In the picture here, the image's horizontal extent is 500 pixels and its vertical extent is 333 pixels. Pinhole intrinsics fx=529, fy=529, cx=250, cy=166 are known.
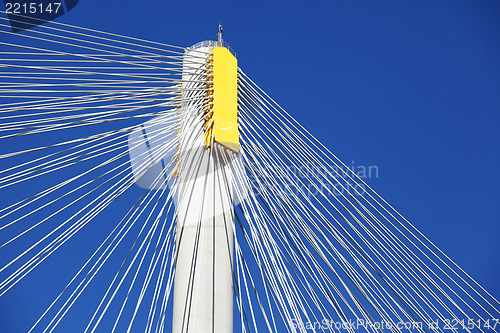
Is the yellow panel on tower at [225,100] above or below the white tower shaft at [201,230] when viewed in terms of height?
above

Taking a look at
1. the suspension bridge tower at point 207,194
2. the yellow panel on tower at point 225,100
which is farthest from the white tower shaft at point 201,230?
the yellow panel on tower at point 225,100

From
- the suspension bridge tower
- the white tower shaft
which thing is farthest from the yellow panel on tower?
the white tower shaft

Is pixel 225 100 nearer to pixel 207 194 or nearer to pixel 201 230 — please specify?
pixel 207 194

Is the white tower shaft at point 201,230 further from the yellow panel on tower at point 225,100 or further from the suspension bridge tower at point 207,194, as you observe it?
the yellow panel on tower at point 225,100

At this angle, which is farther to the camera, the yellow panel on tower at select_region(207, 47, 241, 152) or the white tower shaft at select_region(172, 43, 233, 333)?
the white tower shaft at select_region(172, 43, 233, 333)

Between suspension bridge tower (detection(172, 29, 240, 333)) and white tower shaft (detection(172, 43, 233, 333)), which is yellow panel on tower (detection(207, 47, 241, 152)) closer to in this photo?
suspension bridge tower (detection(172, 29, 240, 333))

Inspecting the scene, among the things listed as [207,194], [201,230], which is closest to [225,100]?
[207,194]


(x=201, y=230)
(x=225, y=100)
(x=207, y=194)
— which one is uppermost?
(x=225, y=100)

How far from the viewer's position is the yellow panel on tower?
5672mm

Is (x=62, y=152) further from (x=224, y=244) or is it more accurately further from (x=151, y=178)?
(x=224, y=244)

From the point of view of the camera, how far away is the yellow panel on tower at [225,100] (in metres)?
5.67

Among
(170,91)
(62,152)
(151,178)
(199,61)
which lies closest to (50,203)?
(62,152)

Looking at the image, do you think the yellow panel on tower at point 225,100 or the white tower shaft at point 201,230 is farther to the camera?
the white tower shaft at point 201,230

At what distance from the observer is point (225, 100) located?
19.1 ft
